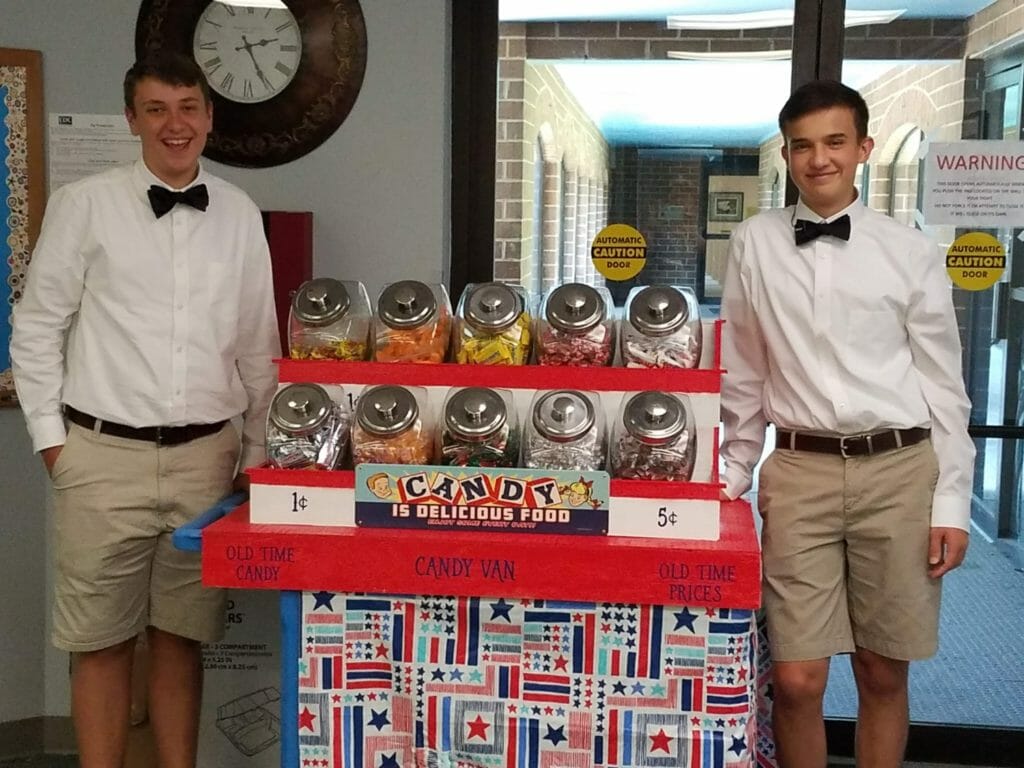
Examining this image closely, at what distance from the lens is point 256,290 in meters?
2.45

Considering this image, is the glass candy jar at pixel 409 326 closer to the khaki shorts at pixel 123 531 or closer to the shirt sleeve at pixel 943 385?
the khaki shorts at pixel 123 531

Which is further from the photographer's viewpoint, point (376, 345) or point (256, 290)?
point (256, 290)

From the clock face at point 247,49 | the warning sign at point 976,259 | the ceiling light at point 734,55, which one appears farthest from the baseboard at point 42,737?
the warning sign at point 976,259

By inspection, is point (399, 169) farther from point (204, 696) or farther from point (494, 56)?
point (204, 696)

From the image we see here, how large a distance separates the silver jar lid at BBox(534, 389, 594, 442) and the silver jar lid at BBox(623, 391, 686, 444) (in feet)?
0.24

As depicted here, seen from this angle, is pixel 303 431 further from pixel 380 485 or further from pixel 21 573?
pixel 21 573

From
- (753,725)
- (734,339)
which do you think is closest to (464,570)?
(753,725)

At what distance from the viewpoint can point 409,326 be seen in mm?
2025

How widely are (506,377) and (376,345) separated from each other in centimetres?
26

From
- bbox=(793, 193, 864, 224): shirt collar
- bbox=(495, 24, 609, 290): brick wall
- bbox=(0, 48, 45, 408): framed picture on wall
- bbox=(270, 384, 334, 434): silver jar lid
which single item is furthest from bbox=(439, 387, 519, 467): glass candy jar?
bbox=(0, 48, 45, 408): framed picture on wall

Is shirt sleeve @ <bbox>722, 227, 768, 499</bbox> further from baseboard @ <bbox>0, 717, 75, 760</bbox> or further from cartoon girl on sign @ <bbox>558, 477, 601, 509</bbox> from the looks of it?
baseboard @ <bbox>0, 717, 75, 760</bbox>

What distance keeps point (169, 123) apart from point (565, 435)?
3.58 ft

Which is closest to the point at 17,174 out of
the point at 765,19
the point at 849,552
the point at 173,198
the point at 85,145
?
the point at 85,145

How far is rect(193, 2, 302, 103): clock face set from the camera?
9.15 feet
